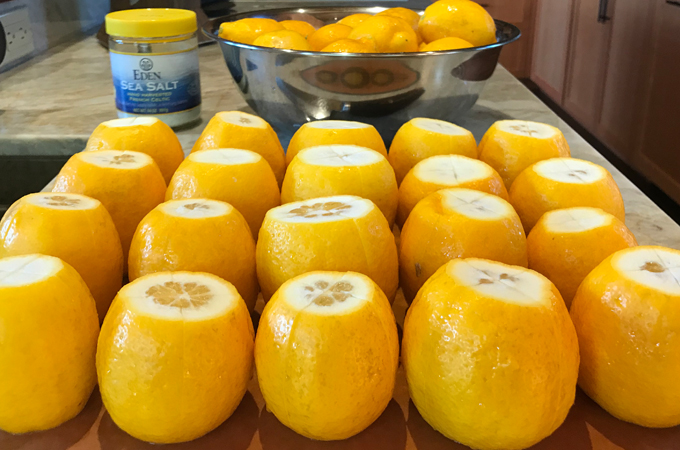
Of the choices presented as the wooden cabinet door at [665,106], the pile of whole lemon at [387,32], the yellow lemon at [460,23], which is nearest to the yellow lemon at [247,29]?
the pile of whole lemon at [387,32]

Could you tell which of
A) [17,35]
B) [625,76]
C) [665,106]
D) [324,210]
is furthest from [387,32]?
[625,76]

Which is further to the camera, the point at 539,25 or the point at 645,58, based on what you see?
the point at 539,25

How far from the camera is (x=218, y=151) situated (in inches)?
25.9

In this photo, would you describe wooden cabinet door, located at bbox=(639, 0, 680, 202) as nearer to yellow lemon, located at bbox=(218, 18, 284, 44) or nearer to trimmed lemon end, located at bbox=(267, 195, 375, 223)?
yellow lemon, located at bbox=(218, 18, 284, 44)

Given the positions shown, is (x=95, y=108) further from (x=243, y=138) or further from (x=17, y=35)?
(x=243, y=138)

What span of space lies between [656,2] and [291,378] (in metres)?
2.79

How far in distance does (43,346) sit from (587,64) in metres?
3.51

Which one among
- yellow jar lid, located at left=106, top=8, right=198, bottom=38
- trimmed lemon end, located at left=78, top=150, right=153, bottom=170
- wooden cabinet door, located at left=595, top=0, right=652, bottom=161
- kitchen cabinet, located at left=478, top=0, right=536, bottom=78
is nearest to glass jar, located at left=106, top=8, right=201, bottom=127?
yellow jar lid, located at left=106, top=8, right=198, bottom=38

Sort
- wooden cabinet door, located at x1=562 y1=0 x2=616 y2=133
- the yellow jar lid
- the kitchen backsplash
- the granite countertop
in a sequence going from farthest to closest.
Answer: wooden cabinet door, located at x1=562 y1=0 x2=616 y2=133
the kitchen backsplash
the yellow jar lid
the granite countertop

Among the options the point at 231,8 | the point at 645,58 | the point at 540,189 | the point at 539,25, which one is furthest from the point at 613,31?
the point at 540,189

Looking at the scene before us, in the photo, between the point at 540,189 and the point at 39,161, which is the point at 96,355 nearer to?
the point at 540,189

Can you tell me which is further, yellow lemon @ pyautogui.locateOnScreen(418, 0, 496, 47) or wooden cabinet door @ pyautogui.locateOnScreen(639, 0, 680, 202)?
wooden cabinet door @ pyautogui.locateOnScreen(639, 0, 680, 202)

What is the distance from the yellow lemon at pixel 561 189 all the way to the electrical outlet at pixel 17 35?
4.64 ft

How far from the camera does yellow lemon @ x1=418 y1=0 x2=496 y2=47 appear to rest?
3.38 feet
